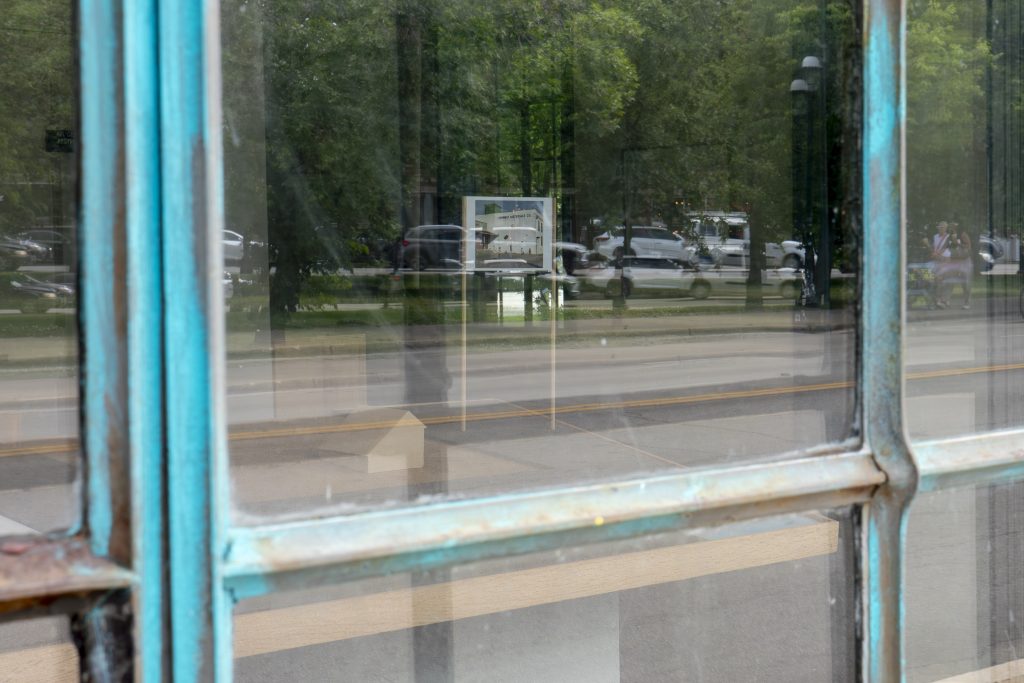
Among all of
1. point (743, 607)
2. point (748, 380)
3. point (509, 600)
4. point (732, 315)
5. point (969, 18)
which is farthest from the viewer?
point (732, 315)

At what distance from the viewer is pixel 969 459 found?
33.0 inches

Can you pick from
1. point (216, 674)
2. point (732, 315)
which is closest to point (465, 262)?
point (732, 315)

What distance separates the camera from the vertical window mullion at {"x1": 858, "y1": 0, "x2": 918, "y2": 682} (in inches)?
30.5

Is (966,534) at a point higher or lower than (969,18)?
lower

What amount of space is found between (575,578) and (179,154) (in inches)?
126

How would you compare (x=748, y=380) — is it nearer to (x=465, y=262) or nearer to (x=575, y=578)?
(x=575, y=578)

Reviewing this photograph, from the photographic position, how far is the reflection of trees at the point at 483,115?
470cm

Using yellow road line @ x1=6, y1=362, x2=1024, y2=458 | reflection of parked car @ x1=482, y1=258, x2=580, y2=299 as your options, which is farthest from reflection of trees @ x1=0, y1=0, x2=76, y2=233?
reflection of parked car @ x1=482, y1=258, x2=580, y2=299

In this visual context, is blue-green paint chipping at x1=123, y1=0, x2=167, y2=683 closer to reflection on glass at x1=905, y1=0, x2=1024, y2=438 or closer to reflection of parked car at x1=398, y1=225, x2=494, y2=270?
reflection on glass at x1=905, y1=0, x2=1024, y2=438

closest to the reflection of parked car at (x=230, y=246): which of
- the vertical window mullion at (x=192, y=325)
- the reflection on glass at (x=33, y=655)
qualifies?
the vertical window mullion at (x=192, y=325)

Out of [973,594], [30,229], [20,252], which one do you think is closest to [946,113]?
[973,594]

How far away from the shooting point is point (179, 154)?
0.52 meters

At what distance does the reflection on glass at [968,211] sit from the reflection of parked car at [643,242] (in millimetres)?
4865

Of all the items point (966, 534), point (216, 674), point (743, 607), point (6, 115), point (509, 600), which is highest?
point (6, 115)
